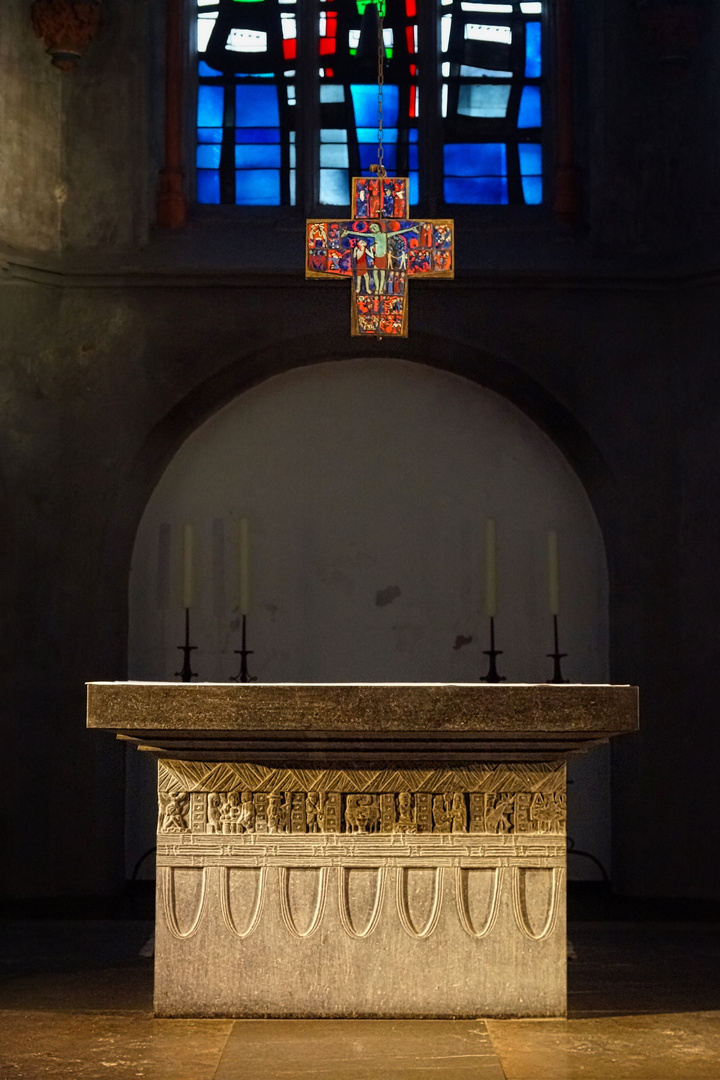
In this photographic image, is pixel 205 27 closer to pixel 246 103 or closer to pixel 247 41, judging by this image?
pixel 247 41

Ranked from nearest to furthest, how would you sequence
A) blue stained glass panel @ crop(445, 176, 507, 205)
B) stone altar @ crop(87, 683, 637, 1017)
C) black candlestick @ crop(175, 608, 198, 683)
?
1. stone altar @ crop(87, 683, 637, 1017)
2. black candlestick @ crop(175, 608, 198, 683)
3. blue stained glass panel @ crop(445, 176, 507, 205)

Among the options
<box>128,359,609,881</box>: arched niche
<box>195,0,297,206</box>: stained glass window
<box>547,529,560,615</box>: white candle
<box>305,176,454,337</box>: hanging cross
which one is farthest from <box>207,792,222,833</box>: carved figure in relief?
<box>195,0,297,206</box>: stained glass window

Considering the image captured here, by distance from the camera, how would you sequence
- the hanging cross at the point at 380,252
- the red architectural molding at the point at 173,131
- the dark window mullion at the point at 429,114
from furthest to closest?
the dark window mullion at the point at 429,114 < the red architectural molding at the point at 173,131 < the hanging cross at the point at 380,252

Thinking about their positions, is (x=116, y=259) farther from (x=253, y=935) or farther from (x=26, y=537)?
(x=253, y=935)

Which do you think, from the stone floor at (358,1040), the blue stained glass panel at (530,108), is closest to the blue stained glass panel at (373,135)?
the blue stained glass panel at (530,108)

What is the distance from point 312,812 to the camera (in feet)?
14.3

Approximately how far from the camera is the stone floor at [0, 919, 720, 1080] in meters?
3.63

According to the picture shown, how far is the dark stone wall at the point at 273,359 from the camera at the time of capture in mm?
7484

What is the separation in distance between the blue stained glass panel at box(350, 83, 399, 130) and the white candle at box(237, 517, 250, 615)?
255 centimetres

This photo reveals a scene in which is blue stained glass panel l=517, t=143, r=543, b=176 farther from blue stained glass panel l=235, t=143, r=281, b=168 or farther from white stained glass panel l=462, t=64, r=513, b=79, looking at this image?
blue stained glass panel l=235, t=143, r=281, b=168

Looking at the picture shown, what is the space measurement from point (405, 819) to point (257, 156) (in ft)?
16.4

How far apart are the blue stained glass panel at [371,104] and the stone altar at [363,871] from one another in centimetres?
500

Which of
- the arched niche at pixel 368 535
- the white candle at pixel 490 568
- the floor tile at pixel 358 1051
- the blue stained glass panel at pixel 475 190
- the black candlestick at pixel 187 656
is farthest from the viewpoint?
the blue stained glass panel at pixel 475 190

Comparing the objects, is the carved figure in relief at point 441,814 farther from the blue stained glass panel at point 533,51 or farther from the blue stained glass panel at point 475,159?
the blue stained glass panel at point 533,51
